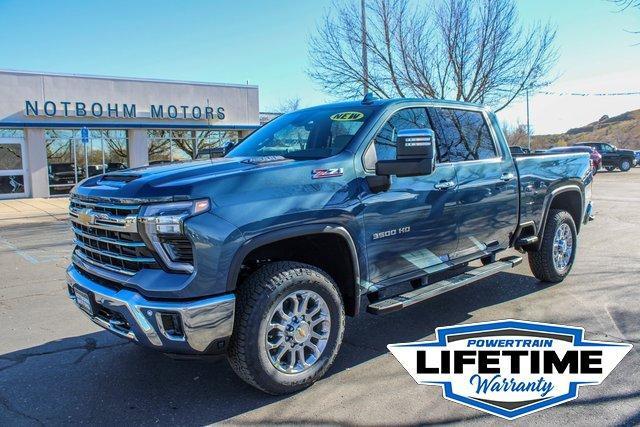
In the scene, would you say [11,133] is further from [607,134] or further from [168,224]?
[607,134]

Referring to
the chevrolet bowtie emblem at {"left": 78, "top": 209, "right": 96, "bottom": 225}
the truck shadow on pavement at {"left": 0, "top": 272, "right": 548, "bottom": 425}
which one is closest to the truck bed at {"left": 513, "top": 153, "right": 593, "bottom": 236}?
the truck shadow on pavement at {"left": 0, "top": 272, "right": 548, "bottom": 425}

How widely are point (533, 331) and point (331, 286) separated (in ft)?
6.35

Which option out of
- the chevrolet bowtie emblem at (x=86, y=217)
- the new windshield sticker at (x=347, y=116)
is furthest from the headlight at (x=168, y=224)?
the new windshield sticker at (x=347, y=116)

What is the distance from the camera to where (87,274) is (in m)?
3.77

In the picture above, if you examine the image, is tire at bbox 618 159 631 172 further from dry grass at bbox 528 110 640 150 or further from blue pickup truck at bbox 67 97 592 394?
dry grass at bbox 528 110 640 150

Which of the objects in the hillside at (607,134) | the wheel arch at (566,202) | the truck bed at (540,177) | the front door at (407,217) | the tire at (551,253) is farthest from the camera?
the hillside at (607,134)

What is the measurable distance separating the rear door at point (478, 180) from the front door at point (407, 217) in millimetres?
159

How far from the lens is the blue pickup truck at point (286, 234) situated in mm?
3096

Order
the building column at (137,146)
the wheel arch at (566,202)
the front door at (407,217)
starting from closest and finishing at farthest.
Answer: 1. the front door at (407,217)
2. the wheel arch at (566,202)
3. the building column at (137,146)

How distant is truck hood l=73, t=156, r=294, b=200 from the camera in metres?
3.11

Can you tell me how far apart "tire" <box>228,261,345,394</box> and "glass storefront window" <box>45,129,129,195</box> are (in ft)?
64.2

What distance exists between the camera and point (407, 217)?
413cm

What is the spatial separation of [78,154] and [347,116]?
2016 cm

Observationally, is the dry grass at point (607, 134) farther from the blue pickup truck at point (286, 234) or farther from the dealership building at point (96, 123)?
the blue pickup truck at point (286, 234)
